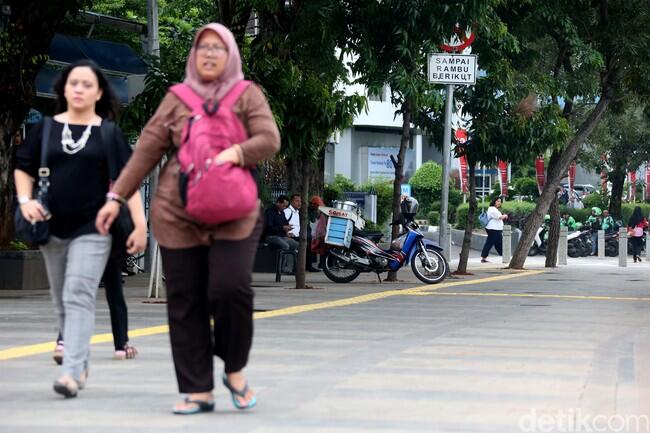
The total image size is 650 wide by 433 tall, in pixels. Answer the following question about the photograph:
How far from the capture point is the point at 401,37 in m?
19.2

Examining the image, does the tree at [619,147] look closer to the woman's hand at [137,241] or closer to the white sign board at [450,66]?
the white sign board at [450,66]

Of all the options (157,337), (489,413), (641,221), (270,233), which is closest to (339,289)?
(270,233)

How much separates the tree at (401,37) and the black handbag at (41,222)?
11.6 m

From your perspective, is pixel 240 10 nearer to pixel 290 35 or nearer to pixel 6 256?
pixel 290 35

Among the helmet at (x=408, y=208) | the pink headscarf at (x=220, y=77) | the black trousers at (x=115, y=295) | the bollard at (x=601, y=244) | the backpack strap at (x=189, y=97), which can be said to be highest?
the pink headscarf at (x=220, y=77)

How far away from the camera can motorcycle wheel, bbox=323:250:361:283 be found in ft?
71.1

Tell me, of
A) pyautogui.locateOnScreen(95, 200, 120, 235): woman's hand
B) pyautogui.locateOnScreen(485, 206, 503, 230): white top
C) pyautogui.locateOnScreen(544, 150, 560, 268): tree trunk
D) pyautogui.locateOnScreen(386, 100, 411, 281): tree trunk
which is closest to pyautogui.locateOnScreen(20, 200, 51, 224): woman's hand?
pyautogui.locateOnScreen(95, 200, 120, 235): woman's hand

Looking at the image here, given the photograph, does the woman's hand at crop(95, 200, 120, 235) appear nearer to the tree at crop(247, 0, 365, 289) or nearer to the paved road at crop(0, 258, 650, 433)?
the paved road at crop(0, 258, 650, 433)

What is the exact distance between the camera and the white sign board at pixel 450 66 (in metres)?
22.2

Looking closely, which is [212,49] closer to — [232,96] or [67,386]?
[232,96]

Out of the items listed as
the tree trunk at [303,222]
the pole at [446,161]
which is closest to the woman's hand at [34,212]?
the tree trunk at [303,222]

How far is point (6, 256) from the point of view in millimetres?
18859

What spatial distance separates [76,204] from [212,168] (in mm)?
1159

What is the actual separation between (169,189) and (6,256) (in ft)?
42.9
